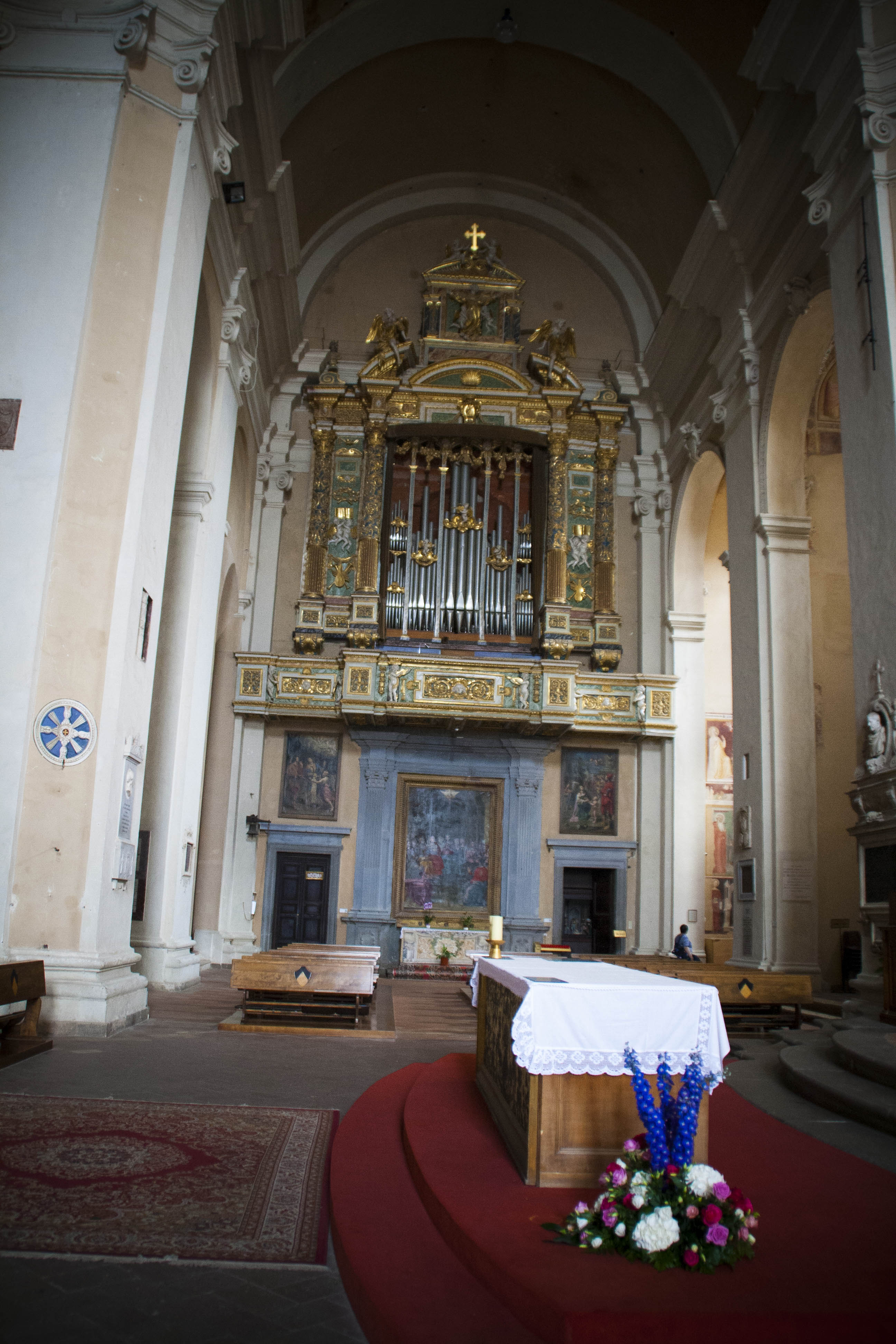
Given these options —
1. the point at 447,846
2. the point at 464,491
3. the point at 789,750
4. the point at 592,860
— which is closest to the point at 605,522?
the point at 464,491

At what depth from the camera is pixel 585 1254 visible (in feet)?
9.49

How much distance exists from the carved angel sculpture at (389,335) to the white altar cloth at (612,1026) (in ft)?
44.3

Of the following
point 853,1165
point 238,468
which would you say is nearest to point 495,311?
point 238,468

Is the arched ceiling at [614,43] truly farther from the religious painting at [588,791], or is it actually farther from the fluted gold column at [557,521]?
the religious painting at [588,791]

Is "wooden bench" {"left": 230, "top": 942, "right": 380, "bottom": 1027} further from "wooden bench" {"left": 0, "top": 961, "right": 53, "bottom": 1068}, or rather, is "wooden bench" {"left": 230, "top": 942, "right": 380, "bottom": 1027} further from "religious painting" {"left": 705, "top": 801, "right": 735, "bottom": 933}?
"religious painting" {"left": 705, "top": 801, "right": 735, "bottom": 933}

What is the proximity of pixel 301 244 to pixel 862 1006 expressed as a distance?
14.1 metres

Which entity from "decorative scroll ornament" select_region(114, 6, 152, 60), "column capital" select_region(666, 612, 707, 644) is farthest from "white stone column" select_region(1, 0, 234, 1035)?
"column capital" select_region(666, 612, 707, 644)

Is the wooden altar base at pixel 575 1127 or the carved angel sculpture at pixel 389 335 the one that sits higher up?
the carved angel sculpture at pixel 389 335

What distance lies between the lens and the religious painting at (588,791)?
49.9 feet

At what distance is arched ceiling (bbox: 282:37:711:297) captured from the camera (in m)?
14.3

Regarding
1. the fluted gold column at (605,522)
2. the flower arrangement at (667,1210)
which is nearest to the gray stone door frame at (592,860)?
the fluted gold column at (605,522)

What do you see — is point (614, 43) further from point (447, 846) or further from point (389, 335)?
point (447, 846)

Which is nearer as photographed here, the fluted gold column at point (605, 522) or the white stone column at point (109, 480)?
the white stone column at point (109, 480)

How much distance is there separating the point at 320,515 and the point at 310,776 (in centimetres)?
417
